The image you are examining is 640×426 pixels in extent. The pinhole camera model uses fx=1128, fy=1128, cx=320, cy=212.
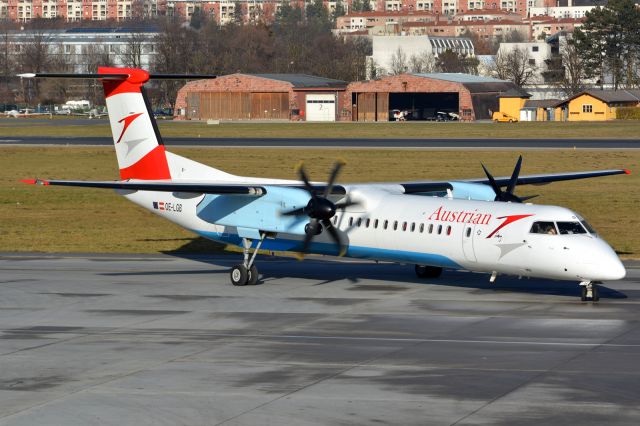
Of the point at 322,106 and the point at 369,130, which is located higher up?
the point at 322,106

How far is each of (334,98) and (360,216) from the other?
115 m

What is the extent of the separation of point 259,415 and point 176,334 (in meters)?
7.06

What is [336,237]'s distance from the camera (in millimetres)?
30094

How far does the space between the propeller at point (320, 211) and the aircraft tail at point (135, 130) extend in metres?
5.42

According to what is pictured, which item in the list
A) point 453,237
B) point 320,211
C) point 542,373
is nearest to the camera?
point 542,373

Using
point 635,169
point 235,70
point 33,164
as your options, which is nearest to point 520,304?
point 635,169

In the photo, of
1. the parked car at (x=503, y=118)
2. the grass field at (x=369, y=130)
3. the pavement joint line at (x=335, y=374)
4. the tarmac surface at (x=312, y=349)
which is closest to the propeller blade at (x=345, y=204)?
the tarmac surface at (x=312, y=349)

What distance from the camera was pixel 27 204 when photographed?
2112 inches

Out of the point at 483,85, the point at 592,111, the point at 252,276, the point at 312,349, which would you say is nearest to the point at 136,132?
the point at 252,276

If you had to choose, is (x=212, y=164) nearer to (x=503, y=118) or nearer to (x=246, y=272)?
(x=246, y=272)

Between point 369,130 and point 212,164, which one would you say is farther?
point 369,130

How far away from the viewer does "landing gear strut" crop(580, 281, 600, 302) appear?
27.7 metres

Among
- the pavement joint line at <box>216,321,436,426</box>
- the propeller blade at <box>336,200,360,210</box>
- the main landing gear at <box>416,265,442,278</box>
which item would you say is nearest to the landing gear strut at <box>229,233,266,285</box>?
the propeller blade at <box>336,200,360,210</box>

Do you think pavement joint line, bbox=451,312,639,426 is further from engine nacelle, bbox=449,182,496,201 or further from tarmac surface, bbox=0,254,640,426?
engine nacelle, bbox=449,182,496,201
